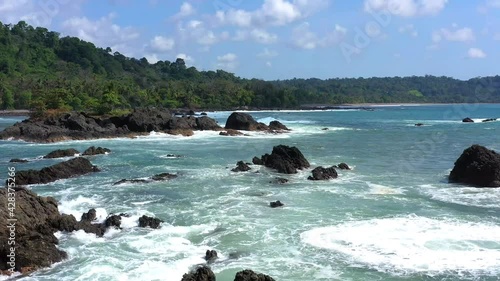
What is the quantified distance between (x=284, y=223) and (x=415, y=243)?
5.21 meters

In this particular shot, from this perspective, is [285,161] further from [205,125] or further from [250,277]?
[205,125]

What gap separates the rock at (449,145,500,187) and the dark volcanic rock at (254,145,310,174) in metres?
9.38

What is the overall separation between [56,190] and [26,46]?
162593 millimetres

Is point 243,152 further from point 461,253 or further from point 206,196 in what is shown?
point 461,253

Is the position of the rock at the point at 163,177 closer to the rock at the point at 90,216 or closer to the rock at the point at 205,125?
the rock at the point at 90,216

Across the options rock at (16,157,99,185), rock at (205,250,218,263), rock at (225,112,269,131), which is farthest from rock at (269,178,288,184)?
rock at (225,112,269,131)

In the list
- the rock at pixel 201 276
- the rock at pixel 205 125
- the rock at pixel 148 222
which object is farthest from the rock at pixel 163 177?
the rock at pixel 205 125

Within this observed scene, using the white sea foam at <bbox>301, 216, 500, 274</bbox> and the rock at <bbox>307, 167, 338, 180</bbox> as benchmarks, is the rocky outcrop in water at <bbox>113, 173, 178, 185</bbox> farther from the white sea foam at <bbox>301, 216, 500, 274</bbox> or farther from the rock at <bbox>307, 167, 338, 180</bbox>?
the white sea foam at <bbox>301, 216, 500, 274</bbox>

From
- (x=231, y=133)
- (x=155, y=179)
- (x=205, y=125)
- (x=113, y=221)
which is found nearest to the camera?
(x=113, y=221)

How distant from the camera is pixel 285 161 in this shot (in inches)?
1297

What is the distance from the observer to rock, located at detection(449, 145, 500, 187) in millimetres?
27844

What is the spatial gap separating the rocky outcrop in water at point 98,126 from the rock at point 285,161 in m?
27.7

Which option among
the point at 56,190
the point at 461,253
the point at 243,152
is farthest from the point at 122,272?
the point at 243,152

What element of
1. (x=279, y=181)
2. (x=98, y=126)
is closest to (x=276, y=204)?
(x=279, y=181)
